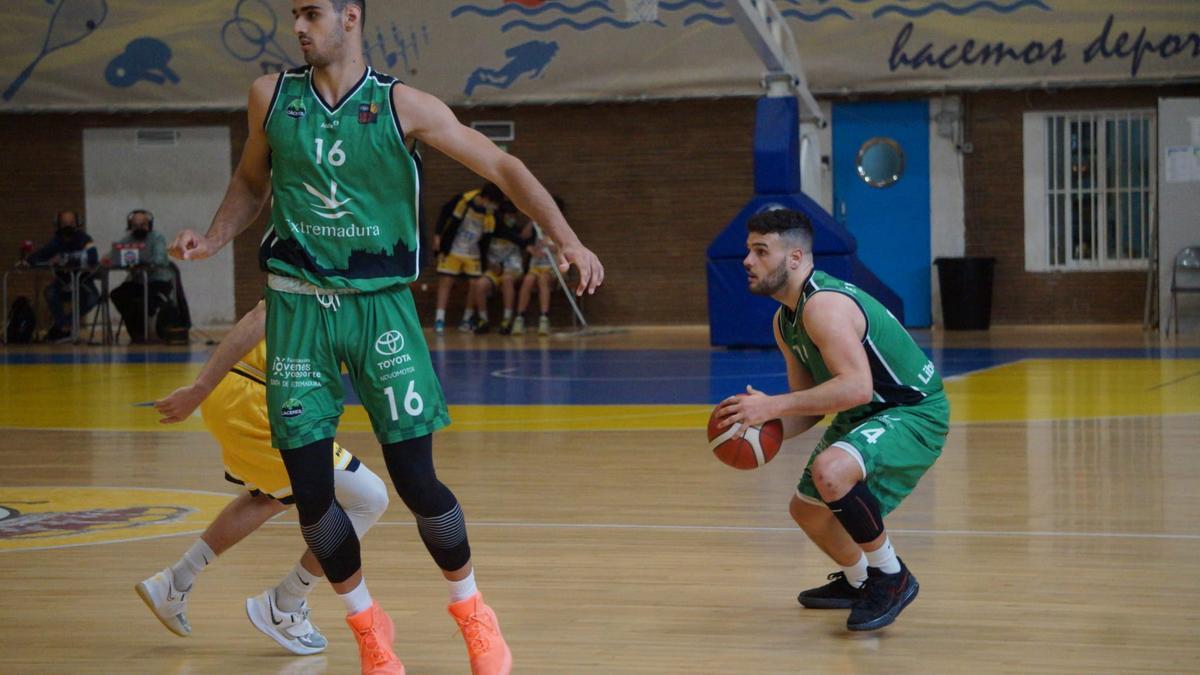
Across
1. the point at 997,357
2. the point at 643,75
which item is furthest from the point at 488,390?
the point at 643,75

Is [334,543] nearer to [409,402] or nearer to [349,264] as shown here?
[409,402]

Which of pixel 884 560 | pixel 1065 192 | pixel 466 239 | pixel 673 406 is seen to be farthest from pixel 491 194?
pixel 884 560

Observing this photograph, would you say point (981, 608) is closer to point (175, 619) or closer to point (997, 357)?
point (175, 619)

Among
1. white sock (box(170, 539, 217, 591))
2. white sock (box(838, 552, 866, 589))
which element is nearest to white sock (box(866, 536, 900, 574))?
white sock (box(838, 552, 866, 589))

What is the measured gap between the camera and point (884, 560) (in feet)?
13.0

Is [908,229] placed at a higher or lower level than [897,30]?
lower

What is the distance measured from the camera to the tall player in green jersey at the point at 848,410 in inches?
154

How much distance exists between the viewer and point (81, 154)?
19438 millimetres

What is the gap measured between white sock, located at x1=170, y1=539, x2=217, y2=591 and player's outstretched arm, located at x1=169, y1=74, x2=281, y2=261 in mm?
880

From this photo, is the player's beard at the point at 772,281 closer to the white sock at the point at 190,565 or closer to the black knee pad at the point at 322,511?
the black knee pad at the point at 322,511

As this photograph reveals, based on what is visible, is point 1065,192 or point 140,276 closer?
point 140,276

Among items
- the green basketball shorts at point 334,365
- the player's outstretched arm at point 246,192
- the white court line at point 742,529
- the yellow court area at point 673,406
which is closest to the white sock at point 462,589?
the green basketball shorts at point 334,365

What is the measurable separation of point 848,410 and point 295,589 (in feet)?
5.32

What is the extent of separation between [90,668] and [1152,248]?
1551 cm
